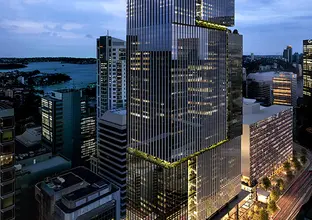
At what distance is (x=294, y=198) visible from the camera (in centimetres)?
10481

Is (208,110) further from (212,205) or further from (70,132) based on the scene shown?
(70,132)

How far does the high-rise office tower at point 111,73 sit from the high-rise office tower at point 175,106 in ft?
198

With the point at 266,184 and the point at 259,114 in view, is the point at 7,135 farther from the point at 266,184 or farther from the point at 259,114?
the point at 259,114

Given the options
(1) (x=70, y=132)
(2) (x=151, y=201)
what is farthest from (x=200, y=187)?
(1) (x=70, y=132)

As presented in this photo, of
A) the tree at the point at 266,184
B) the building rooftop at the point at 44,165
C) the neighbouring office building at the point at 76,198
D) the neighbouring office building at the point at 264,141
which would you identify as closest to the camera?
the neighbouring office building at the point at 76,198

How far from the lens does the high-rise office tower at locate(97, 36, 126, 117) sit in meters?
133

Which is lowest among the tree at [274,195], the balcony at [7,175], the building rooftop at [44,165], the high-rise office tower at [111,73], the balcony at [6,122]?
the tree at [274,195]

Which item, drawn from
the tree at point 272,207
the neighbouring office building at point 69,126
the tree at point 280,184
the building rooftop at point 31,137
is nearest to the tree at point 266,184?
the tree at point 280,184

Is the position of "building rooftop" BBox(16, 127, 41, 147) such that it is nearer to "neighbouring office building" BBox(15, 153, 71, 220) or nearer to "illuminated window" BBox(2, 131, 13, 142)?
"neighbouring office building" BBox(15, 153, 71, 220)

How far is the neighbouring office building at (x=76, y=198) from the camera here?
53125mm

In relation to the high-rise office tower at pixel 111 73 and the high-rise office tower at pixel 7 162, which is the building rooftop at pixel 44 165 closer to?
the high-rise office tower at pixel 7 162

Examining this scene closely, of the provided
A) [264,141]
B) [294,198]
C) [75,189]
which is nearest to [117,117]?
[75,189]

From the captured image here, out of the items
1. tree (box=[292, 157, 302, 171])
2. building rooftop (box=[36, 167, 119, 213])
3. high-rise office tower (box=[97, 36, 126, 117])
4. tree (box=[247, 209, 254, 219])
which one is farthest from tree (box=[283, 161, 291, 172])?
building rooftop (box=[36, 167, 119, 213])

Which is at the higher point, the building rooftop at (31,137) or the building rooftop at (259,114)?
the building rooftop at (259,114)
